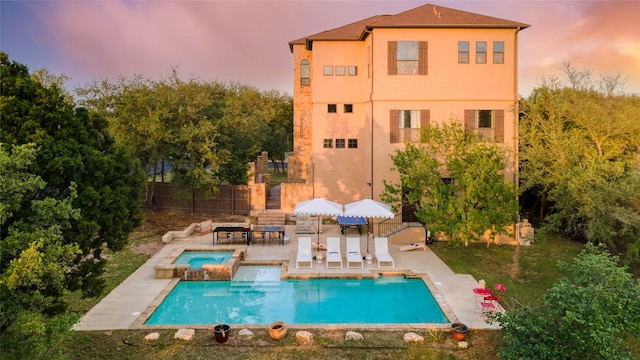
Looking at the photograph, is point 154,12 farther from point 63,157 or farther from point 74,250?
point 74,250

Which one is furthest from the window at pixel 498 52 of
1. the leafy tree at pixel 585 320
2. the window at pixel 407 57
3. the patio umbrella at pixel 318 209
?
the leafy tree at pixel 585 320

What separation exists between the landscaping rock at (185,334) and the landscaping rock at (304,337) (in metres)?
2.50

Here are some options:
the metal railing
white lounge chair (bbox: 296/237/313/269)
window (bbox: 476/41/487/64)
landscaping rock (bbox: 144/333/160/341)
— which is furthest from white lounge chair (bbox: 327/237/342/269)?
window (bbox: 476/41/487/64)

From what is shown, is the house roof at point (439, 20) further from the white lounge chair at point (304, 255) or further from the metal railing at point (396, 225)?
the white lounge chair at point (304, 255)

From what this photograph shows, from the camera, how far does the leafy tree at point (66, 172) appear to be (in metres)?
6.88

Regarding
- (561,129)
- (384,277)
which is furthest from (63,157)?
(561,129)

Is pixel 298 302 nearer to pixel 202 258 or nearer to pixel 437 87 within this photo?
pixel 202 258

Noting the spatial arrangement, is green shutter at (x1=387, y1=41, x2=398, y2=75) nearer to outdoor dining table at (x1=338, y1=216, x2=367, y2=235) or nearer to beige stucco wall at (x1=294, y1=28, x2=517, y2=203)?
beige stucco wall at (x1=294, y1=28, x2=517, y2=203)

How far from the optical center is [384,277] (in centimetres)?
1474

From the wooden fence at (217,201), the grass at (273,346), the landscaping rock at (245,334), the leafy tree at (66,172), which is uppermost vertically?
the leafy tree at (66,172)

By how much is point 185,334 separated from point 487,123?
1709 centimetres

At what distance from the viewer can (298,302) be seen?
1262 cm

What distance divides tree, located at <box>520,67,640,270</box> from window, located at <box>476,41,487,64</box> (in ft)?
10.3

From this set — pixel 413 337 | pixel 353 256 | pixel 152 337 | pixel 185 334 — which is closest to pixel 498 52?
pixel 353 256
